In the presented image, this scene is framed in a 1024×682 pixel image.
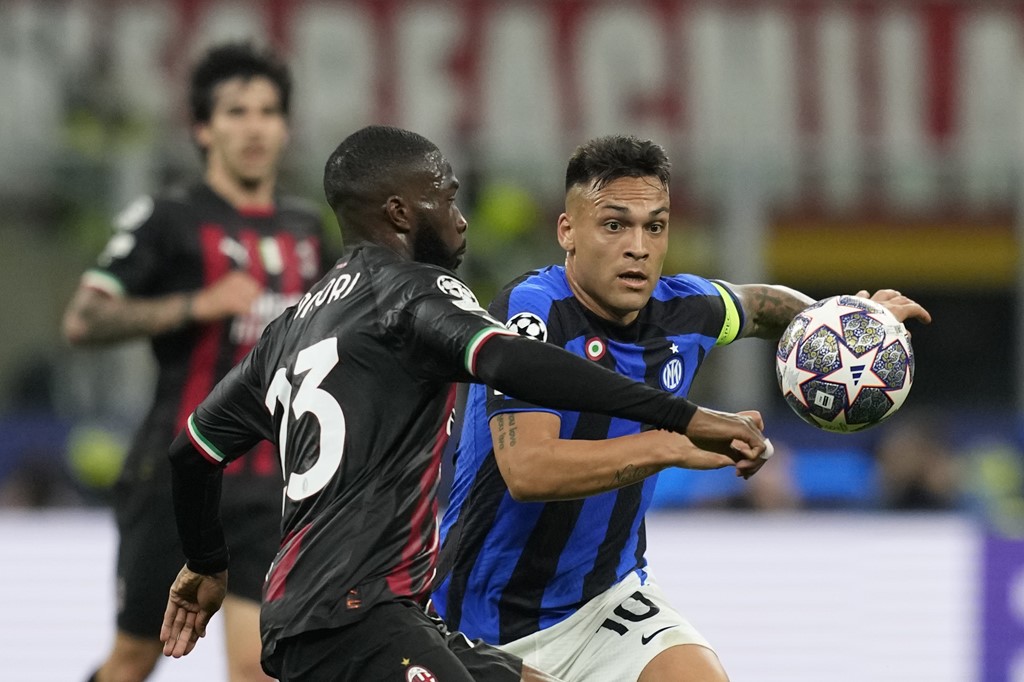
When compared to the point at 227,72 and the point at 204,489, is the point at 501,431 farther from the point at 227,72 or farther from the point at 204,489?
the point at 227,72

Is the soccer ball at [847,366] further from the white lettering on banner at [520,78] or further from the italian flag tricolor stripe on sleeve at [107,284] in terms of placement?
the white lettering on banner at [520,78]

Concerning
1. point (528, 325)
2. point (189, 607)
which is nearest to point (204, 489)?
point (189, 607)

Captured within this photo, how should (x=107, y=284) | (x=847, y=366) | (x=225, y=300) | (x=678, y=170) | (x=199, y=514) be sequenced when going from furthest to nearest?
(x=678, y=170)
(x=107, y=284)
(x=225, y=300)
(x=847, y=366)
(x=199, y=514)

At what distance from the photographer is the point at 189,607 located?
4.00 m

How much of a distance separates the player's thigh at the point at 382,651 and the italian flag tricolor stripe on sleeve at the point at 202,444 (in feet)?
1.85

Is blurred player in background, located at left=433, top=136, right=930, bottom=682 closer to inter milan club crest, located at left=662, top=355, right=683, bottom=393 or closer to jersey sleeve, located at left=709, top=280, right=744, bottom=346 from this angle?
inter milan club crest, located at left=662, top=355, right=683, bottom=393

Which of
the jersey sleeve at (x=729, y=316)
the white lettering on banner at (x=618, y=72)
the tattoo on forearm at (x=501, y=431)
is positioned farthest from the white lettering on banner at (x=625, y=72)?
the tattoo on forearm at (x=501, y=431)

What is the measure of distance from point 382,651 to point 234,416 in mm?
711

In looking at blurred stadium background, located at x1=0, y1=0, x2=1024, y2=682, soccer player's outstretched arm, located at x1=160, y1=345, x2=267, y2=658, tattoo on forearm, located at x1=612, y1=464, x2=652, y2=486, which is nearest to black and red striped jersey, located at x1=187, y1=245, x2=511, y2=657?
soccer player's outstretched arm, located at x1=160, y1=345, x2=267, y2=658

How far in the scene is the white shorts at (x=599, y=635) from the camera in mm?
4348

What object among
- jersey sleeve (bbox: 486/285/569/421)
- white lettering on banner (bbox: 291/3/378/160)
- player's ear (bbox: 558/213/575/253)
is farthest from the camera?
white lettering on banner (bbox: 291/3/378/160)

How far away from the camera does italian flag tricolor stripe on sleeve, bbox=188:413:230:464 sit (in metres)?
3.83

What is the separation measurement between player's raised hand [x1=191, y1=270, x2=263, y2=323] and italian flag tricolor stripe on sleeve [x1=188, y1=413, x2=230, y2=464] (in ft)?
5.34

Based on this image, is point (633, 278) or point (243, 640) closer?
point (633, 278)
